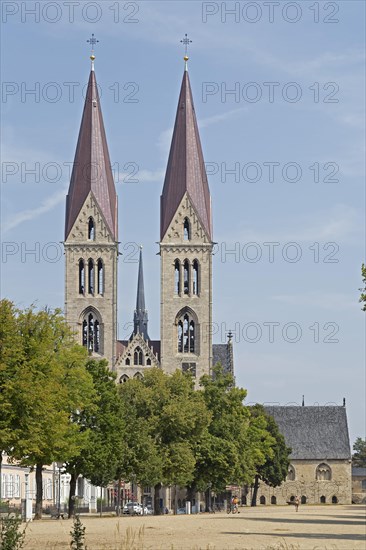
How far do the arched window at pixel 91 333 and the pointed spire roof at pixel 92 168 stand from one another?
8.98 meters

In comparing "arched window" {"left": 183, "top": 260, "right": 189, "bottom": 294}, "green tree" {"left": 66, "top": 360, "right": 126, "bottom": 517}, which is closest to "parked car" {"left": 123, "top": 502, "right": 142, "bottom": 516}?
"green tree" {"left": 66, "top": 360, "right": 126, "bottom": 517}

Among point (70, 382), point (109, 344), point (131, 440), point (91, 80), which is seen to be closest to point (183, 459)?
point (131, 440)

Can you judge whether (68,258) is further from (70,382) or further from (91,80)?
(70,382)

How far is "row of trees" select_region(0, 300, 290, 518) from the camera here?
4906cm

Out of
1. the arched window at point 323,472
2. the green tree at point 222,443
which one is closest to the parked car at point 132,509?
the green tree at point 222,443

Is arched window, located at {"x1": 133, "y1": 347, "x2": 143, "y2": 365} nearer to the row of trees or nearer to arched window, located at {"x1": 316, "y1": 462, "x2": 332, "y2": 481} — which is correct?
the row of trees

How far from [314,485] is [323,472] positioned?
2.57 metres

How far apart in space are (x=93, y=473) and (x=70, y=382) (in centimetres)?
804

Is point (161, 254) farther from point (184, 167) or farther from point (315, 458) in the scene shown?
point (315, 458)

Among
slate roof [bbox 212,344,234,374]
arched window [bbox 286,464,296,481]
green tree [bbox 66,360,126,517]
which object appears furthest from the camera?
arched window [bbox 286,464,296,481]

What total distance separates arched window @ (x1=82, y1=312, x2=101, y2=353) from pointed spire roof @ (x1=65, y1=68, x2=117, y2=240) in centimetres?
898

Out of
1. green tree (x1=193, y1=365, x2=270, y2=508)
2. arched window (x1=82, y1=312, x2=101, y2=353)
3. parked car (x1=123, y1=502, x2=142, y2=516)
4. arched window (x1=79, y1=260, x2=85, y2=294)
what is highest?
arched window (x1=79, y1=260, x2=85, y2=294)

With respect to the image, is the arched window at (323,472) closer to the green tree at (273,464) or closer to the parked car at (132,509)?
the green tree at (273,464)

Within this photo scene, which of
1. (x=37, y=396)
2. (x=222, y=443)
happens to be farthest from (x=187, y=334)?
(x=37, y=396)
